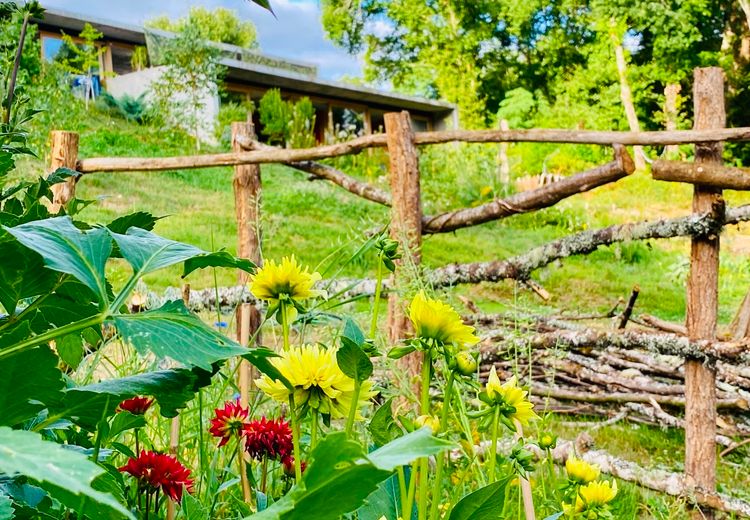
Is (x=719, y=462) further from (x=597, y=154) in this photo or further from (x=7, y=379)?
(x=597, y=154)

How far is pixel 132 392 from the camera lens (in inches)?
15.1

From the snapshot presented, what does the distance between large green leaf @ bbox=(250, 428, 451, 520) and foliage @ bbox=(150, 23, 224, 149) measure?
484 inches

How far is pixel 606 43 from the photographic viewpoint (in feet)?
63.0

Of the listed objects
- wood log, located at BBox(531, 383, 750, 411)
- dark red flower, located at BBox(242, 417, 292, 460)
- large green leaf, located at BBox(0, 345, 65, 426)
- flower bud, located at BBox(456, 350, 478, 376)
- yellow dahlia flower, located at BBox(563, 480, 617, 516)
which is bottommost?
wood log, located at BBox(531, 383, 750, 411)

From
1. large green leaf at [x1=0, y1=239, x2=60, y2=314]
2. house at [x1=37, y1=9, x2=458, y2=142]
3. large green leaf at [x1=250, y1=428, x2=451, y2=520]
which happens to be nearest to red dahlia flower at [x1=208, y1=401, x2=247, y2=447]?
large green leaf at [x1=0, y1=239, x2=60, y2=314]

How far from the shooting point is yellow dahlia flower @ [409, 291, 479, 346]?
404 mm

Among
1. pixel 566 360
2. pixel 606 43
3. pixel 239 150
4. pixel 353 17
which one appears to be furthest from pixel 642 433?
pixel 353 17

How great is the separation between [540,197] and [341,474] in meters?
2.60

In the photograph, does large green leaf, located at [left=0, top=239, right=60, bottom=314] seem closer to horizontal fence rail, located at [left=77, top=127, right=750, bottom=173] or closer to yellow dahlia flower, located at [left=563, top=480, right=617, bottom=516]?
yellow dahlia flower, located at [left=563, top=480, right=617, bottom=516]

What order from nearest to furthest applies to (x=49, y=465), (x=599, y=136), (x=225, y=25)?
(x=49, y=465), (x=599, y=136), (x=225, y=25)

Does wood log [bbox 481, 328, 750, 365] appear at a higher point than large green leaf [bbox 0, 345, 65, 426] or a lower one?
lower

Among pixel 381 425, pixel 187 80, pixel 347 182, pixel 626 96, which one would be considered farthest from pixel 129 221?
pixel 626 96

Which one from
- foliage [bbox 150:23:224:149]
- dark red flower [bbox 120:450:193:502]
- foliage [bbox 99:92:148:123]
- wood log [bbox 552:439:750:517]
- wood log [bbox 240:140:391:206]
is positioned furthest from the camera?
foliage [bbox 99:92:148:123]

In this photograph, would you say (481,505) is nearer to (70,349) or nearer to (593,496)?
(593,496)
